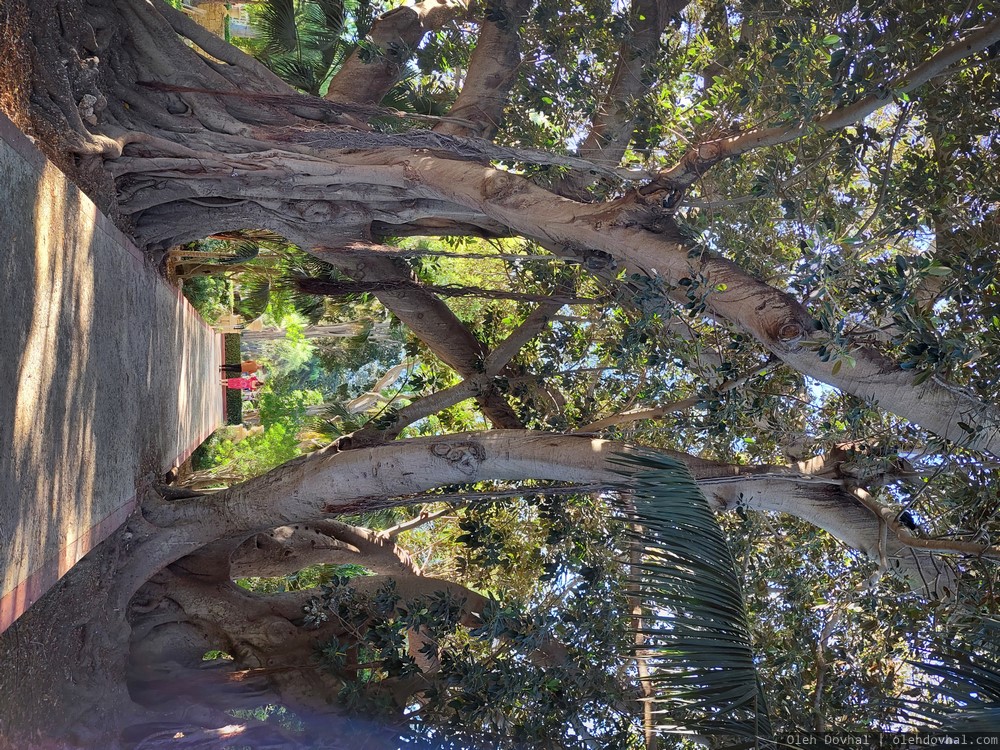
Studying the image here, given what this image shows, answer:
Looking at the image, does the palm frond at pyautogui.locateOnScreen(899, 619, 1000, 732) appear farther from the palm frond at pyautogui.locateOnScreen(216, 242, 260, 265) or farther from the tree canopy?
the palm frond at pyautogui.locateOnScreen(216, 242, 260, 265)

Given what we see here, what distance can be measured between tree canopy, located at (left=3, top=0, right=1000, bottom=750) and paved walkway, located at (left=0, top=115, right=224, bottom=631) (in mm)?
580

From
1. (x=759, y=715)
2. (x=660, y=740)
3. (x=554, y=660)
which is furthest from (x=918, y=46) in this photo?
(x=554, y=660)

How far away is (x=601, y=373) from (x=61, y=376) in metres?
5.14

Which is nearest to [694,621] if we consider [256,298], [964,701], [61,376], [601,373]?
[964,701]

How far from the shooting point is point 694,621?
111 inches

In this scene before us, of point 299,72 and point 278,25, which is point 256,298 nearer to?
point 299,72

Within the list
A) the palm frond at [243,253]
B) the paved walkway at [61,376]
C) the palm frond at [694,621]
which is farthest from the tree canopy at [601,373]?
the palm frond at [243,253]

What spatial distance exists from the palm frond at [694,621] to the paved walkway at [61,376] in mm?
2670

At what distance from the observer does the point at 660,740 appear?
4.77 m

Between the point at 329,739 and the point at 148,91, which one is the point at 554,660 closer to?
the point at 329,739

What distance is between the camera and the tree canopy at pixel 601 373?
371cm

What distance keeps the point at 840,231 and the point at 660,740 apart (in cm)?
368

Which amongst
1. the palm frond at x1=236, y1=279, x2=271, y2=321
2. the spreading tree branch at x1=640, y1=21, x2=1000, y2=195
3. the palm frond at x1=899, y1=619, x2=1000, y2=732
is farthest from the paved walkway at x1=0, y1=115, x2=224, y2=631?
the palm frond at x1=236, y1=279, x2=271, y2=321

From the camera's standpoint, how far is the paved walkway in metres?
3.23
